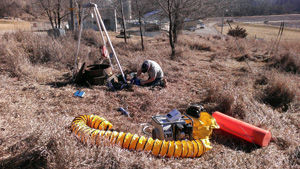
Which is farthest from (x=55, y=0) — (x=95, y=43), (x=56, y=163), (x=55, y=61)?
(x=56, y=163)

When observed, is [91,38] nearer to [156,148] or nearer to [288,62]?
[156,148]

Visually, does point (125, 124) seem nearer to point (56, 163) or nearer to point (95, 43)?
point (56, 163)

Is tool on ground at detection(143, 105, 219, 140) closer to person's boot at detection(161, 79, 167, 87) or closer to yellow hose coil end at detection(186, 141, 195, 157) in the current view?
yellow hose coil end at detection(186, 141, 195, 157)

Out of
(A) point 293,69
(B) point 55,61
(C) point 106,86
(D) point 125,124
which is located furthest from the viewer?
(A) point 293,69

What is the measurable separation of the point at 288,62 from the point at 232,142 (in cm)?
731

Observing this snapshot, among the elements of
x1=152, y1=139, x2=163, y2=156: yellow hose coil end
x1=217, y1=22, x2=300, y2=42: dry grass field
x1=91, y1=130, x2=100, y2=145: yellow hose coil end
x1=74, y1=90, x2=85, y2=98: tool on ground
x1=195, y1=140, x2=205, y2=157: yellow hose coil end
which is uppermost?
x1=217, y1=22, x2=300, y2=42: dry grass field

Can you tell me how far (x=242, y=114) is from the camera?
13.4 feet

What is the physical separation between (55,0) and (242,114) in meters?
11.5

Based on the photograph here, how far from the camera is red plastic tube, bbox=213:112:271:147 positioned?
3.17 meters

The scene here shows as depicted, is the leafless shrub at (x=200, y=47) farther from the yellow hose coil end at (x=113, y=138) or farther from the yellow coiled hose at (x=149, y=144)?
the yellow hose coil end at (x=113, y=138)

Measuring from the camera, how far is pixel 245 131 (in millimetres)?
3299

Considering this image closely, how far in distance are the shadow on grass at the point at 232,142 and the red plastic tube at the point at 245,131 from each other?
95 mm

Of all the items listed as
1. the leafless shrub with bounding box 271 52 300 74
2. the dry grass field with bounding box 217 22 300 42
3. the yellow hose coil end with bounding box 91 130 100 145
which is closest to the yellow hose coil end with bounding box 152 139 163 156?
the yellow hose coil end with bounding box 91 130 100 145

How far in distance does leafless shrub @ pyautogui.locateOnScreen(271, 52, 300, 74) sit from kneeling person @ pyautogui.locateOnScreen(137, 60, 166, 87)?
560 cm
